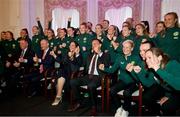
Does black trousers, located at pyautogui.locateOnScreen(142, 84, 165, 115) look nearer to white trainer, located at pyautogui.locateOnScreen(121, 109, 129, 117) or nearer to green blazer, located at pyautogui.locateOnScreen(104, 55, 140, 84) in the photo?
white trainer, located at pyautogui.locateOnScreen(121, 109, 129, 117)

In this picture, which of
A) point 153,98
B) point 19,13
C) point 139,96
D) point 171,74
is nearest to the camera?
point 171,74

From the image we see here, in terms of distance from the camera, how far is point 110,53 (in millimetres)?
4887

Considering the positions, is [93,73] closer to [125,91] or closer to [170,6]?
[125,91]

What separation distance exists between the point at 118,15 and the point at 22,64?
2968 millimetres

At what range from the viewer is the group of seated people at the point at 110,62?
3.21 m

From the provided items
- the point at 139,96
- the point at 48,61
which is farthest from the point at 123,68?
the point at 48,61

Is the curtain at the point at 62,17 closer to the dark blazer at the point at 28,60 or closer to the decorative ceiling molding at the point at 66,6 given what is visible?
the decorative ceiling molding at the point at 66,6

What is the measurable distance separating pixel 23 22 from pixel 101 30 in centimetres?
326

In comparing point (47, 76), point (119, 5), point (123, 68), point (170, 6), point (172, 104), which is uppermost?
point (119, 5)

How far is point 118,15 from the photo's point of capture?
23.7 feet

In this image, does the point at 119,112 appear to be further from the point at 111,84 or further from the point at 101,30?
the point at 101,30

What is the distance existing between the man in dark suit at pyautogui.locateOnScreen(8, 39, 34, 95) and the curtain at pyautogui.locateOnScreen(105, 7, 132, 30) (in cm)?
259

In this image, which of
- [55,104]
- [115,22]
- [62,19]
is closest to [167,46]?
[55,104]

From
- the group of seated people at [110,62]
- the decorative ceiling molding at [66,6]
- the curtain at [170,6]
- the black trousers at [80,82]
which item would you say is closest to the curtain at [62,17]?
the decorative ceiling molding at [66,6]
